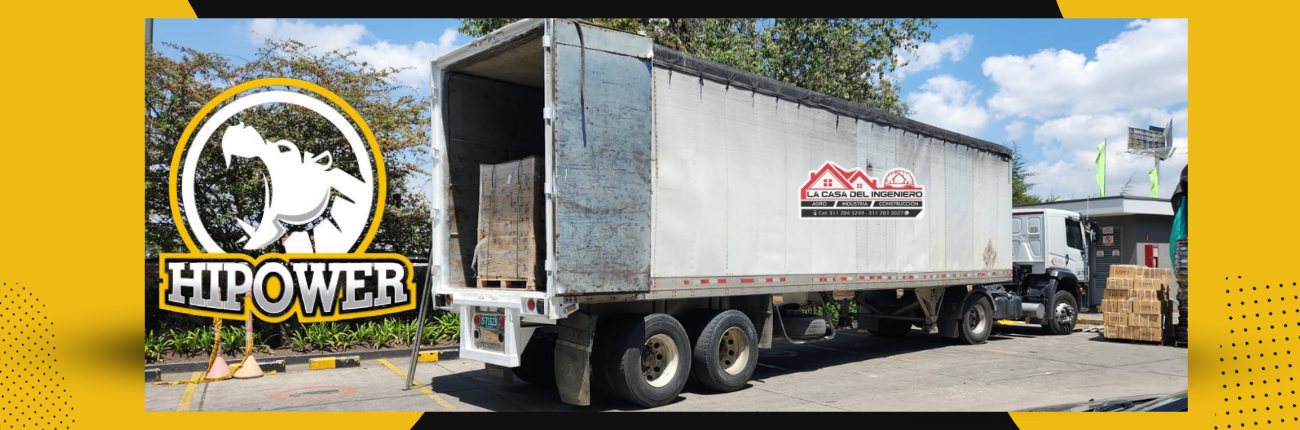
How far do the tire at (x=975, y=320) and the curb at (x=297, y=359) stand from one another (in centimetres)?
828

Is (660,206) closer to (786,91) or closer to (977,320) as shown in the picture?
(786,91)

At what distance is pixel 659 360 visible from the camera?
8633 millimetres

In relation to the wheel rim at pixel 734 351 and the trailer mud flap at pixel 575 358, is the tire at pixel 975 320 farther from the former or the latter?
Result: the trailer mud flap at pixel 575 358

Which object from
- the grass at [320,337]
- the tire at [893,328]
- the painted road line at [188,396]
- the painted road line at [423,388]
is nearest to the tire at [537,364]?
the painted road line at [423,388]

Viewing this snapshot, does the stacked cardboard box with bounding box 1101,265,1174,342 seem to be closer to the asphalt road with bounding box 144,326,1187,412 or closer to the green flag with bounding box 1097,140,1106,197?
the asphalt road with bounding box 144,326,1187,412

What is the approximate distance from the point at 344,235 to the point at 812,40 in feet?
36.1

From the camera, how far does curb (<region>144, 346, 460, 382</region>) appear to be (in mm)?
10375

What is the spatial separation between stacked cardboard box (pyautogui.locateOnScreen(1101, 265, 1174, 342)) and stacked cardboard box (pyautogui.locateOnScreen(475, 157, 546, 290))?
11576 millimetres

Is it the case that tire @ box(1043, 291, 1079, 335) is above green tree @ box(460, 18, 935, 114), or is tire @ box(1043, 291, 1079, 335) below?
below

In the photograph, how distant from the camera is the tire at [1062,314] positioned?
1584 cm

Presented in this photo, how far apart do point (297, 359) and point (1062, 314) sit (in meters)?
13.7

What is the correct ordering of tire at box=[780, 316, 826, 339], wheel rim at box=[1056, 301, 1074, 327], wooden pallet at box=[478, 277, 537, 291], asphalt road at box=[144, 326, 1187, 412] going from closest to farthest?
wooden pallet at box=[478, 277, 537, 291]
asphalt road at box=[144, 326, 1187, 412]
tire at box=[780, 316, 826, 339]
wheel rim at box=[1056, 301, 1074, 327]

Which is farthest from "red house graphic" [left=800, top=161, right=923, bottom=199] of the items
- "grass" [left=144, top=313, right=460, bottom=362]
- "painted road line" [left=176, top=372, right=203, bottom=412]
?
"painted road line" [left=176, top=372, right=203, bottom=412]

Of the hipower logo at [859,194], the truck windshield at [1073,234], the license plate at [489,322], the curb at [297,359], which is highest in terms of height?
the hipower logo at [859,194]
